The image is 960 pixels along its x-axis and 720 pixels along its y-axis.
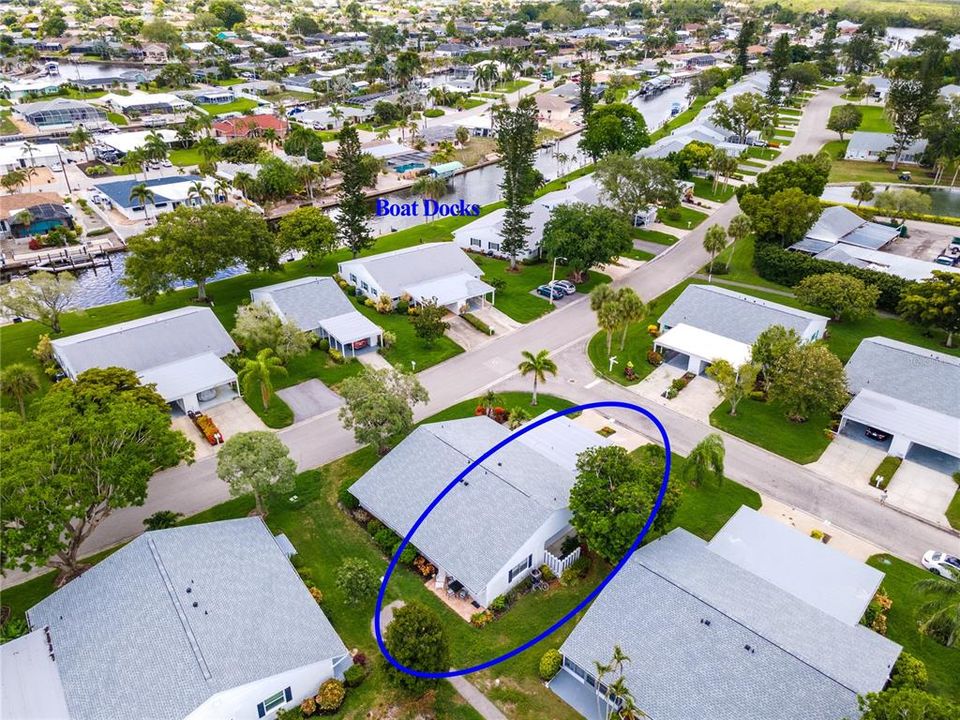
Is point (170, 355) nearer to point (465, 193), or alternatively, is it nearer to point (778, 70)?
point (465, 193)

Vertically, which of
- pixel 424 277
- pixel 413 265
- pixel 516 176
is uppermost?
pixel 516 176

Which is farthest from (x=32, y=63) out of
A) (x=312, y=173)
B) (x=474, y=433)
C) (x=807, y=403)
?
(x=807, y=403)

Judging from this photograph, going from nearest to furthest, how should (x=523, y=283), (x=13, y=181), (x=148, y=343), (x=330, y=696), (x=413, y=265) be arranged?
(x=330, y=696) → (x=148, y=343) → (x=413, y=265) → (x=523, y=283) → (x=13, y=181)

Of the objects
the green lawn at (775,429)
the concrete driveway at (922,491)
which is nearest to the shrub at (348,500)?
the green lawn at (775,429)

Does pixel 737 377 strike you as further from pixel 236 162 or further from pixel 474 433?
pixel 236 162

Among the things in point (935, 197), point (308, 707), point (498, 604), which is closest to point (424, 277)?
point (498, 604)

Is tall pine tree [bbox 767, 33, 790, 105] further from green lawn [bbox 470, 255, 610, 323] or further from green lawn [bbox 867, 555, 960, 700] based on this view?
green lawn [bbox 867, 555, 960, 700]
